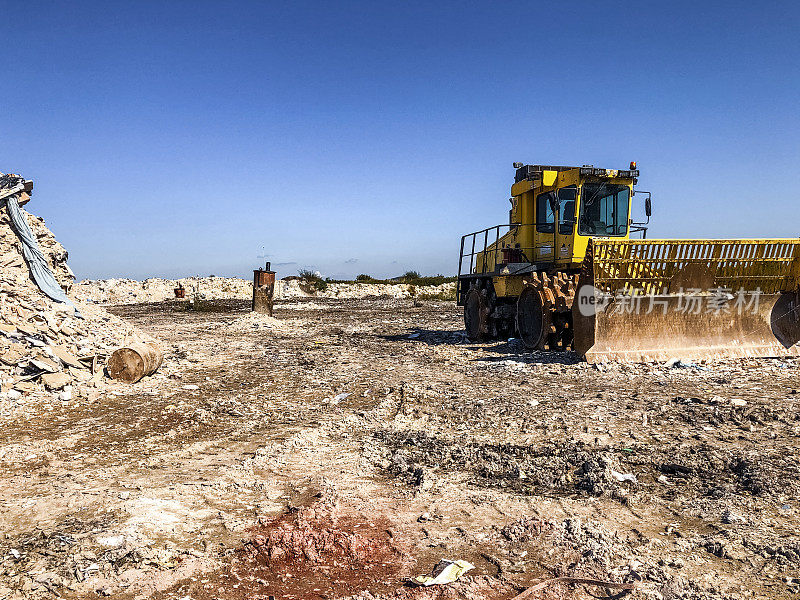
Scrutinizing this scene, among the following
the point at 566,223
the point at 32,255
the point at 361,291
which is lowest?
the point at 361,291

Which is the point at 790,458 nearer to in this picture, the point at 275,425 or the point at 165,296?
the point at 275,425

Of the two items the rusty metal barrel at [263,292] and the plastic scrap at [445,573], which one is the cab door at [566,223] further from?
the rusty metal barrel at [263,292]

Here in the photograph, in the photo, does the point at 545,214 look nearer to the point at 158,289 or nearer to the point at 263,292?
the point at 263,292

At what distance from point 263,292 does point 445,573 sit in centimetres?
1692

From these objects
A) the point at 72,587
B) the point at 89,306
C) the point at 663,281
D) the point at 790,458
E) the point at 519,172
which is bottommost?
the point at 72,587

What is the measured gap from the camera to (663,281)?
8648 mm

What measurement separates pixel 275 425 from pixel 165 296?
32.1 meters

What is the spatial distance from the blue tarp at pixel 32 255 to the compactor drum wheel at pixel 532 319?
7519 mm

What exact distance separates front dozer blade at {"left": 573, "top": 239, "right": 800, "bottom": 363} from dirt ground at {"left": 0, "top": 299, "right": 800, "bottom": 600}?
964 mm

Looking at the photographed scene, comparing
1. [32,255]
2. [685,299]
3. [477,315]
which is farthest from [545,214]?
[32,255]

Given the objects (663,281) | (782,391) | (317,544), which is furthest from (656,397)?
(317,544)

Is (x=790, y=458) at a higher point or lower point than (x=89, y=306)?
lower

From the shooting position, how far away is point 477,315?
12820 millimetres

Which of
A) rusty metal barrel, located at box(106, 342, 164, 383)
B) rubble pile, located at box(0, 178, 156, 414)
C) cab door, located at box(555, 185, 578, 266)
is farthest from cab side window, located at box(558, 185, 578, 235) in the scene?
rubble pile, located at box(0, 178, 156, 414)
